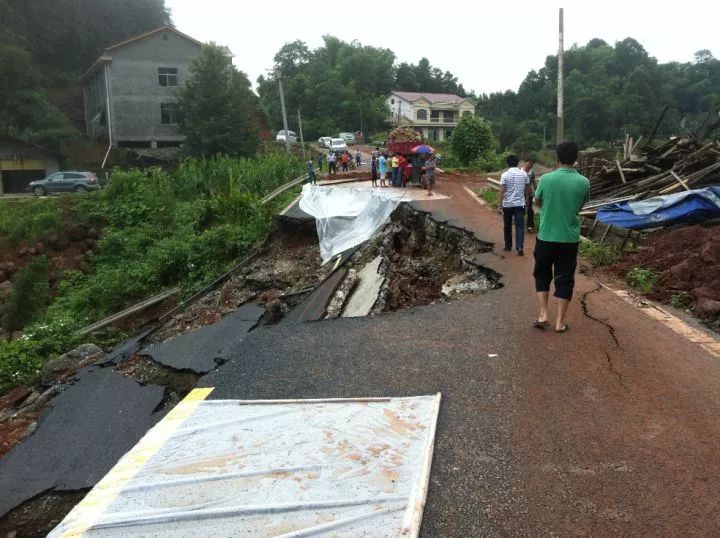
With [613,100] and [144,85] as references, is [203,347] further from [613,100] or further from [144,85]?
[613,100]

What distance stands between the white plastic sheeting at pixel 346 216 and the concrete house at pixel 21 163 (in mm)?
27241

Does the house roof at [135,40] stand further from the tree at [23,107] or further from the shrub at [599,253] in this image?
the shrub at [599,253]

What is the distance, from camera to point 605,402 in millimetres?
4012

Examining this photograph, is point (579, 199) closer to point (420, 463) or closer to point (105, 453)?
point (420, 463)

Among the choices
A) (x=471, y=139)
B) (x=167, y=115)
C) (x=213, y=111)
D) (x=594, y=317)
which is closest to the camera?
(x=594, y=317)

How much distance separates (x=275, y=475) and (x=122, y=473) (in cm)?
101

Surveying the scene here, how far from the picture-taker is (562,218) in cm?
523

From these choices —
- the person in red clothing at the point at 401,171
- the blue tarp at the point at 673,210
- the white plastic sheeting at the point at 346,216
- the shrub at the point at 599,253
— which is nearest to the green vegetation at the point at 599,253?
the shrub at the point at 599,253

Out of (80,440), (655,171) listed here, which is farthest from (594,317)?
(655,171)

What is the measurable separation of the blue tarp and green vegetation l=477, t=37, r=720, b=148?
142 feet

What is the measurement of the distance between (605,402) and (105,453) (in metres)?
4.07

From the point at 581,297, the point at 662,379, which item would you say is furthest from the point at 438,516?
the point at 581,297

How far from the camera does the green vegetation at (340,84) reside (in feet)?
226

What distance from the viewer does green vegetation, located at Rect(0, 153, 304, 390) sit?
12438 mm
